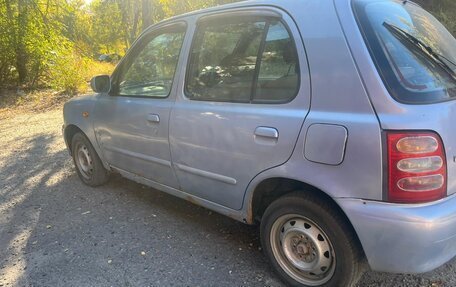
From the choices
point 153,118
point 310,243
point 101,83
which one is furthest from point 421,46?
point 101,83

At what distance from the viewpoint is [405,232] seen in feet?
6.71

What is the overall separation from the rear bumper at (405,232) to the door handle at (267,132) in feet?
1.83

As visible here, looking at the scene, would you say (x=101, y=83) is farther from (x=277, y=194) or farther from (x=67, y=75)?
(x=67, y=75)

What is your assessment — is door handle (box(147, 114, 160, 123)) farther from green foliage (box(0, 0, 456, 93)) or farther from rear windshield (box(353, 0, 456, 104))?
green foliage (box(0, 0, 456, 93))

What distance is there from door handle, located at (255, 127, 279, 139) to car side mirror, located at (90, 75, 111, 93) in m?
2.05

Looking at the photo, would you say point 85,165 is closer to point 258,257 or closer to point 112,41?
point 258,257

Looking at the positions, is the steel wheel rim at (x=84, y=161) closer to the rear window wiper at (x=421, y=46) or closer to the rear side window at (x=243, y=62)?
the rear side window at (x=243, y=62)

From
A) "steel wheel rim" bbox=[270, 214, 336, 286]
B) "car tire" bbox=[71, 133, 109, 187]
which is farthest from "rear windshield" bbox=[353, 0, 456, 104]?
"car tire" bbox=[71, 133, 109, 187]

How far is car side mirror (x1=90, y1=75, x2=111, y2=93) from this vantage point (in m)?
4.02

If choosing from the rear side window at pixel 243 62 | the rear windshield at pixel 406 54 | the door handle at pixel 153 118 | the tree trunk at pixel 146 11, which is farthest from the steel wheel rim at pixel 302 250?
the tree trunk at pixel 146 11

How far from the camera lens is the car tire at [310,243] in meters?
2.32

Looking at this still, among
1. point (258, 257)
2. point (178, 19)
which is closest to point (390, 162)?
point (258, 257)

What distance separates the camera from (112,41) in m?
32.5

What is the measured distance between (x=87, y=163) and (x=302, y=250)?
3035 mm
